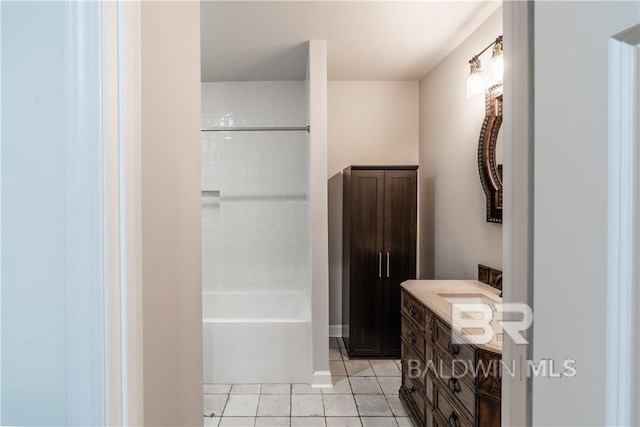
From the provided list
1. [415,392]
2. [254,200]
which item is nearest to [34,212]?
[415,392]

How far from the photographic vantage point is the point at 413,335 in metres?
2.36

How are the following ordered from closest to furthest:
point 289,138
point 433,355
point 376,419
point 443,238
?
point 433,355
point 376,419
point 443,238
point 289,138

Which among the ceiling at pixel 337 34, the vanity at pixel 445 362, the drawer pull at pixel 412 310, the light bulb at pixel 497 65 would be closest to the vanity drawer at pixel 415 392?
the vanity at pixel 445 362

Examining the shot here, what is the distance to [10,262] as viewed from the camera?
1.85 feet

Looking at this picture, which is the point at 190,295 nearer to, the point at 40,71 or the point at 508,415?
the point at 40,71

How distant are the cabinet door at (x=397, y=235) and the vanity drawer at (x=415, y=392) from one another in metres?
0.89

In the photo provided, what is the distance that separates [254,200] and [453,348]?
8.93ft

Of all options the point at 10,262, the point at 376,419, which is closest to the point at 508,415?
the point at 10,262

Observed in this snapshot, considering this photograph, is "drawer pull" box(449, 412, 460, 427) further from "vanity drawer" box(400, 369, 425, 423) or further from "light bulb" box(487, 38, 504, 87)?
"light bulb" box(487, 38, 504, 87)

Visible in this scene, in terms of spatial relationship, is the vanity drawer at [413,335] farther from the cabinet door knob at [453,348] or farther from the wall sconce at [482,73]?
the wall sconce at [482,73]

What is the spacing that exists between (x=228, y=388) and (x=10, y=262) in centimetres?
274

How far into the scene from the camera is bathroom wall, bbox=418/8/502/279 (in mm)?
2689

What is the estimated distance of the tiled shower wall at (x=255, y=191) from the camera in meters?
3.96

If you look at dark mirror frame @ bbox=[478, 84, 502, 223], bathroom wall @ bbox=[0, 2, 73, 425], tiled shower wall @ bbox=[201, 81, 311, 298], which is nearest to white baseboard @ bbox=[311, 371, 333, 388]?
tiled shower wall @ bbox=[201, 81, 311, 298]
